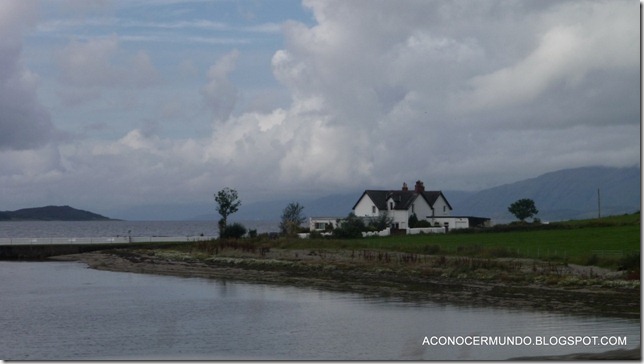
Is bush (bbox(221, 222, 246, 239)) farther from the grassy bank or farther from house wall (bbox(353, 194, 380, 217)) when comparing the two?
house wall (bbox(353, 194, 380, 217))

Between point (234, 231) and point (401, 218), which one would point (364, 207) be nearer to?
point (401, 218)

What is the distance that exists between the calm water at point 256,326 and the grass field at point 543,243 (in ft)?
47.7

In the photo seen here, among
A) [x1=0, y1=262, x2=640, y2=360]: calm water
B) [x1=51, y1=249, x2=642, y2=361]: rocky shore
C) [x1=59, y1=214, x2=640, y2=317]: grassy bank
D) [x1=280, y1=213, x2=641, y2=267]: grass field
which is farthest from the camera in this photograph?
[x1=280, y1=213, x2=641, y2=267]: grass field

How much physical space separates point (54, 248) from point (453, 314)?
59.0 metres

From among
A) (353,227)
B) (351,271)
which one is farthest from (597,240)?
(353,227)

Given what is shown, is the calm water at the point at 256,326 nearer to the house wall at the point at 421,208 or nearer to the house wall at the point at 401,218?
the house wall at the point at 401,218

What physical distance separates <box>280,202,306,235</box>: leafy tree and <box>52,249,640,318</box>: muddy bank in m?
23.6

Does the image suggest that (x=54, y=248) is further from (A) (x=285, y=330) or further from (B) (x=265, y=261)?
(A) (x=285, y=330)

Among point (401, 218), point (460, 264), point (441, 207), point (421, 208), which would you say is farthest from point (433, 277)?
point (441, 207)

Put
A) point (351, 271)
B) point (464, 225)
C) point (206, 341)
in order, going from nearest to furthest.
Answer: point (206, 341)
point (351, 271)
point (464, 225)

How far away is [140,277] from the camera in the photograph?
184 ft

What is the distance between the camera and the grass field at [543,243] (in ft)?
163

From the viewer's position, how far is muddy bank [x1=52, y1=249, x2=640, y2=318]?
1369 inches

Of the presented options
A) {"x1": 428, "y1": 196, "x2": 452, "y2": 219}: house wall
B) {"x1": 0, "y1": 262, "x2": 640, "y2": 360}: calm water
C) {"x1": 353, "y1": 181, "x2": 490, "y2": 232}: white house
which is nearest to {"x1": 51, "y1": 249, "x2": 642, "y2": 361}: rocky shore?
{"x1": 0, "y1": 262, "x2": 640, "y2": 360}: calm water
